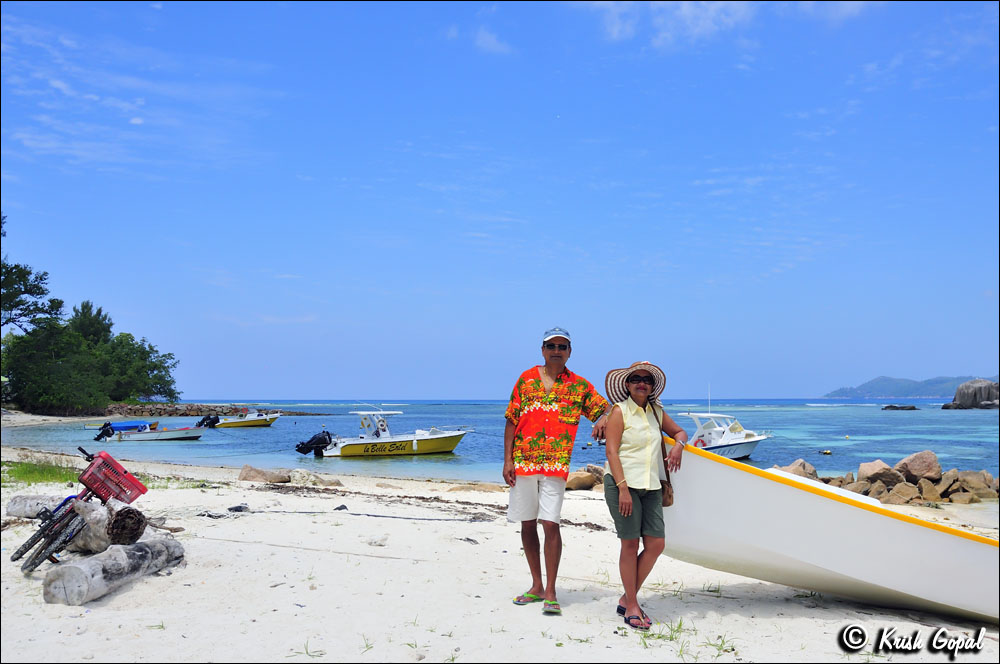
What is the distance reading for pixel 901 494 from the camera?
605 inches

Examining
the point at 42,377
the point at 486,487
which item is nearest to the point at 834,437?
the point at 486,487

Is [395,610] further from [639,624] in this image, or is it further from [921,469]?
[921,469]

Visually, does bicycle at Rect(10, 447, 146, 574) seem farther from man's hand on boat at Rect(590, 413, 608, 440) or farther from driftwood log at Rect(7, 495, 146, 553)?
man's hand on boat at Rect(590, 413, 608, 440)

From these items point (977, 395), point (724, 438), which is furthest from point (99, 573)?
point (977, 395)

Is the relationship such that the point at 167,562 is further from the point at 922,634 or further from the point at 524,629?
the point at 922,634

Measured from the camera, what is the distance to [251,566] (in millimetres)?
5211

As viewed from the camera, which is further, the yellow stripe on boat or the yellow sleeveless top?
the yellow stripe on boat

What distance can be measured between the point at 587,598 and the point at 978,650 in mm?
2361

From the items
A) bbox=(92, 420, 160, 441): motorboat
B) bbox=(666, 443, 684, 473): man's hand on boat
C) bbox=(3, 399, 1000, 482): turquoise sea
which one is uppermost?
bbox=(666, 443, 684, 473): man's hand on boat

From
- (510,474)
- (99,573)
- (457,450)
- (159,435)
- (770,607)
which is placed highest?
(510,474)

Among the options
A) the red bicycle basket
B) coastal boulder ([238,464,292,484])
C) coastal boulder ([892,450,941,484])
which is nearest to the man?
the red bicycle basket

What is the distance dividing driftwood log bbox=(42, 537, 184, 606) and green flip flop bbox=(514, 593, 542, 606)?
2.64 metres

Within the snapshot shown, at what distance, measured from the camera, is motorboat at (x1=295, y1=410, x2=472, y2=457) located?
25.9m

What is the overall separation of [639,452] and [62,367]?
2425 cm
